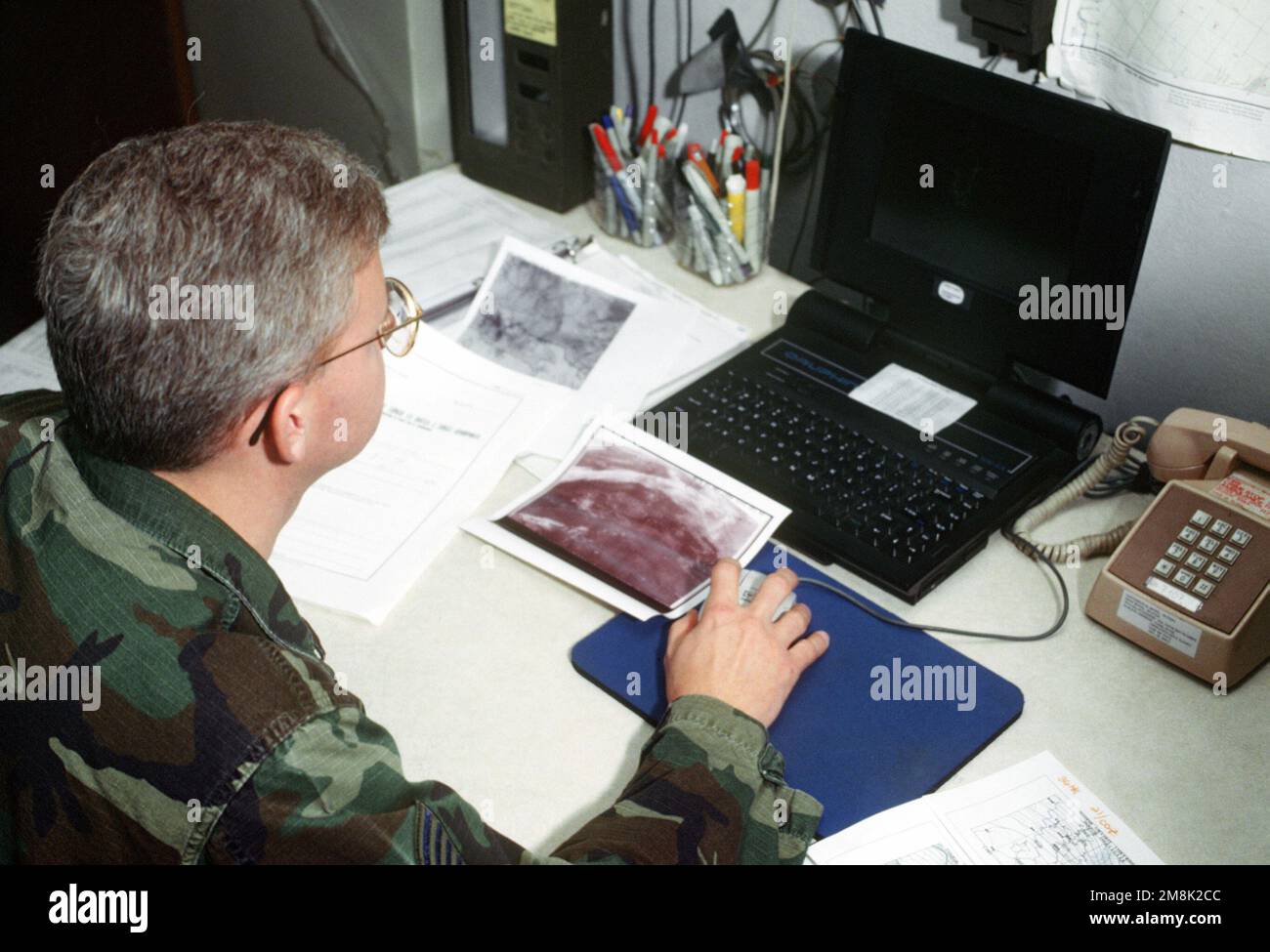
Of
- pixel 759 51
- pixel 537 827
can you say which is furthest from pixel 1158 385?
pixel 537 827

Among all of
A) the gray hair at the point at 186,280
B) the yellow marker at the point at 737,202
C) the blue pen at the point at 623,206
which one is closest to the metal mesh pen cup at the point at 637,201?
the blue pen at the point at 623,206

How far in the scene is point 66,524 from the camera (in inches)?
31.4

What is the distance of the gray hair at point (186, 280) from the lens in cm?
79

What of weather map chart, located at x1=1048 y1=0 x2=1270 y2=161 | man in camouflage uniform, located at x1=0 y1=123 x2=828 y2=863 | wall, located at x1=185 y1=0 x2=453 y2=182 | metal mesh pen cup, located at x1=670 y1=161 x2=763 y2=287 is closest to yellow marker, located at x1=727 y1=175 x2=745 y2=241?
metal mesh pen cup, located at x1=670 y1=161 x2=763 y2=287

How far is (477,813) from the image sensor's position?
838mm

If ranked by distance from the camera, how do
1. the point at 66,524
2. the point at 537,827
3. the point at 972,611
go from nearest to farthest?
the point at 66,524 → the point at 537,827 → the point at 972,611

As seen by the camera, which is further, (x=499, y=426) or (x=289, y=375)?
(x=499, y=426)

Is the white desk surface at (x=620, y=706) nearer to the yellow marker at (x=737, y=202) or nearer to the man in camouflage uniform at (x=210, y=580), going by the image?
the man in camouflage uniform at (x=210, y=580)

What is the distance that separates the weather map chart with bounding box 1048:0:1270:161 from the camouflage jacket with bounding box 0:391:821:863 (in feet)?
2.59

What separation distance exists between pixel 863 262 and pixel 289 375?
2.33 feet

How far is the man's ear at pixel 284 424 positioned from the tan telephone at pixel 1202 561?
66cm

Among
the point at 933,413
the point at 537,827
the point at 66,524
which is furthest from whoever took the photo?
the point at 933,413

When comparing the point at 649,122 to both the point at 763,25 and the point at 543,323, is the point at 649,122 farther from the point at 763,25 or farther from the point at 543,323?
the point at 543,323

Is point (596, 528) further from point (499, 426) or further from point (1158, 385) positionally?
point (1158, 385)
